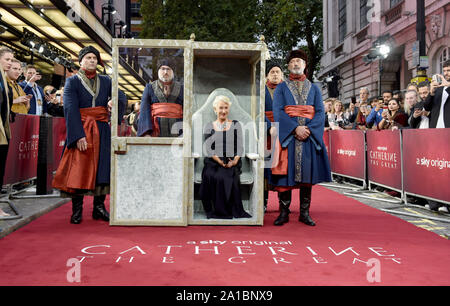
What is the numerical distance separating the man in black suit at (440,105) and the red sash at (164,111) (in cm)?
369

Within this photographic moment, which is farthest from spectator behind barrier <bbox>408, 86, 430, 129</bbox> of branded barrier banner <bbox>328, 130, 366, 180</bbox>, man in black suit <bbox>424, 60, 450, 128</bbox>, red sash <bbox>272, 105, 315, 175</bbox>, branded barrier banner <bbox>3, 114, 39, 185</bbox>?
branded barrier banner <bbox>3, 114, 39, 185</bbox>

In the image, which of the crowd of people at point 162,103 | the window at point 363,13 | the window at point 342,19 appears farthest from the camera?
the window at point 342,19

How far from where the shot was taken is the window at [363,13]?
22441mm

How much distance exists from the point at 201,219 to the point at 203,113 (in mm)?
1445

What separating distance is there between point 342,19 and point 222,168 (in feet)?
77.6

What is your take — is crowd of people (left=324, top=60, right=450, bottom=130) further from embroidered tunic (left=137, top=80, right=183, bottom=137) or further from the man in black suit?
embroidered tunic (left=137, top=80, right=183, bottom=137)

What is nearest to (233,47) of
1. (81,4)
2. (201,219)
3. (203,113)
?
(203,113)

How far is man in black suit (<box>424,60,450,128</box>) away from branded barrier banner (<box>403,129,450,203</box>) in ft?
1.07

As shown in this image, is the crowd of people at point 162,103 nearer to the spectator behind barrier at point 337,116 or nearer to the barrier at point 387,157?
the barrier at point 387,157

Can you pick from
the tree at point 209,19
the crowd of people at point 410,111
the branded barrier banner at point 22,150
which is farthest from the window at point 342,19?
the branded barrier banner at point 22,150

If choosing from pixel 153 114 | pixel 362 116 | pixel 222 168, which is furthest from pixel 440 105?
pixel 362 116

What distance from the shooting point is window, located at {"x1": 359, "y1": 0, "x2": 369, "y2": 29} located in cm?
2244

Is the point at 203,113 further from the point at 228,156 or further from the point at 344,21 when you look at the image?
the point at 344,21

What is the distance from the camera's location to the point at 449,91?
643cm
